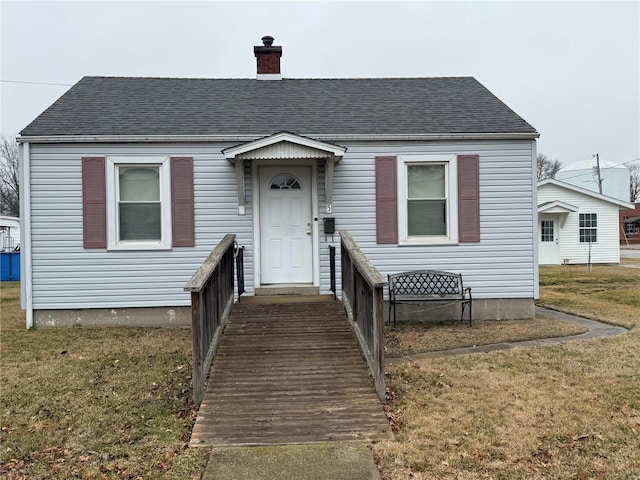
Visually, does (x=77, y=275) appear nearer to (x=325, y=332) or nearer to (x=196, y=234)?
(x=196, y=234)

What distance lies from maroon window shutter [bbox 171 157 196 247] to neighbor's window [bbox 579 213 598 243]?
1907cm

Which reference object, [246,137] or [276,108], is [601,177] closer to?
[276,108]

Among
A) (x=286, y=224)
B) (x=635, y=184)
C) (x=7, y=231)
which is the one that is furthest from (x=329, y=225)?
(x=635, y=184)

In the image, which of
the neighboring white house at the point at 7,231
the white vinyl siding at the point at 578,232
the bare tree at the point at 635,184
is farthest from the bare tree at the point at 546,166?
the neighboring white house at the point at 7,231

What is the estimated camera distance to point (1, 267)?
59.7ft

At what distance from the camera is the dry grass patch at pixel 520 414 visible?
340 cm

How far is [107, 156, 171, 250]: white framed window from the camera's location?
819 cm

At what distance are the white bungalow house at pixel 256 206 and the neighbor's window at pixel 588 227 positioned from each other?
596 inches

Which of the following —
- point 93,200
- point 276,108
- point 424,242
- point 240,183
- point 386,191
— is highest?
point 276,108

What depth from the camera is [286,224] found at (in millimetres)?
8516

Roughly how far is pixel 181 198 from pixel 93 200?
4.63 feet

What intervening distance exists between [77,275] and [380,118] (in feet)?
19.4

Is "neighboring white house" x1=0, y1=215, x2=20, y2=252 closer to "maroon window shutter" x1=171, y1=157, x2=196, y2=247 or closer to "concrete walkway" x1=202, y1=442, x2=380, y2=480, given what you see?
"maroon window shutter" x1=171, y1=157, x2=196, y2=247

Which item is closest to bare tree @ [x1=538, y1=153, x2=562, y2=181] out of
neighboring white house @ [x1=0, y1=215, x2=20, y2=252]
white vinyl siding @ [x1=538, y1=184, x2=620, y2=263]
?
white vinyl siding @ [x1=538, y1=184, x2=620, y2=263]
